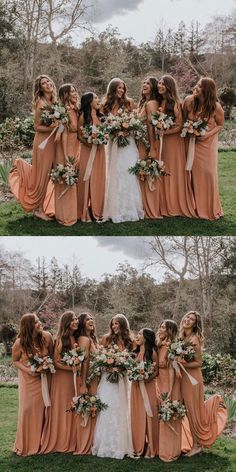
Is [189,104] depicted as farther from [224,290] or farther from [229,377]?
[224,290]

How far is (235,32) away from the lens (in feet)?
87.8

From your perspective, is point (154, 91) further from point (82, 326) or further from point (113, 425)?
point (113, 425)

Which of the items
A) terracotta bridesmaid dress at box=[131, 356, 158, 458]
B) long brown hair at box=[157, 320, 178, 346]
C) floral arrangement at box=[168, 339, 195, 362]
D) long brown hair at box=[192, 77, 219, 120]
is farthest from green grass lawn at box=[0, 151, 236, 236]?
terracotta bridesmaid dress at box=[131, 356, 158, 458]

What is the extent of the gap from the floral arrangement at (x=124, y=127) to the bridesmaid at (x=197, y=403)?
8.92 ft

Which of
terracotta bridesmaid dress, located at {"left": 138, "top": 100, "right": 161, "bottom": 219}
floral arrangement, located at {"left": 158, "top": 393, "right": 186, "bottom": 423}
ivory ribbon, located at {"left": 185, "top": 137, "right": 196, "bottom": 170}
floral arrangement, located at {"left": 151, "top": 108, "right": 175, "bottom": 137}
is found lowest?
floral arrangement, located at {"left": 158, "top": 393, "right": 186, "bottom": 423}

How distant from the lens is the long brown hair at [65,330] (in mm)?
10797

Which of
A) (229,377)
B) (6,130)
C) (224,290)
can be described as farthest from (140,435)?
(224,290)

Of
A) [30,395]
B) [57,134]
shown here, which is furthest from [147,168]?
[30,395]

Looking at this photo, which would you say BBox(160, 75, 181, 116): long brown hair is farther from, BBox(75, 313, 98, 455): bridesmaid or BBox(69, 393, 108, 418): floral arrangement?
BBox(69, 393, 108, 418): floral arrangement

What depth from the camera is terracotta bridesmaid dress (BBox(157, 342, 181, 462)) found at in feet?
34.8

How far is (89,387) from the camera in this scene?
10914mm

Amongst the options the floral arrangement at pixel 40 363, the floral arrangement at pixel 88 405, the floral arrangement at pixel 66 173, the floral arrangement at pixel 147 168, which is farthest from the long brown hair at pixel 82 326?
the floral arrangement at pixel 147 168

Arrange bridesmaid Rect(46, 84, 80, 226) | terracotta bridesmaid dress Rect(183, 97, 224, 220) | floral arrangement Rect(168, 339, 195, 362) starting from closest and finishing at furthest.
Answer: floral arrangement Rect(168, 339, 195, 362) → bridesmaid Rect(46, 84, 80, 226) → terracotta bridesmaid dress Rect(183, 97, 224, 220)

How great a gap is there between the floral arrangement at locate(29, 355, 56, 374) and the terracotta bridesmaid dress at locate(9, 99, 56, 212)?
8.35 ft
